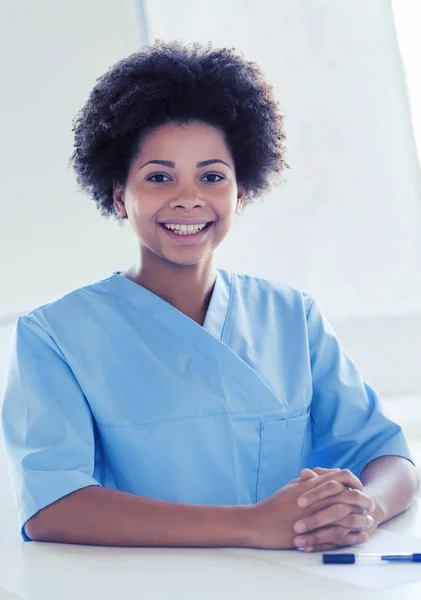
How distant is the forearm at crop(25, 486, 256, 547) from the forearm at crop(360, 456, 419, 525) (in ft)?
0.68

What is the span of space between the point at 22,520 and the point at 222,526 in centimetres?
30

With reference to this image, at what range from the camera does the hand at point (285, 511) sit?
1114 millimetres

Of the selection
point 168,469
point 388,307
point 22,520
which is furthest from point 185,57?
point 388,307

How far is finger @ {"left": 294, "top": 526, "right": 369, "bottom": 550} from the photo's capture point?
110cm

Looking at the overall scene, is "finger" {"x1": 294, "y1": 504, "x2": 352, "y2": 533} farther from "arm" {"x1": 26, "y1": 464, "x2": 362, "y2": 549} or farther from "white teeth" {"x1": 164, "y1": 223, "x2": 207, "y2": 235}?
"white teeth" {"x1": 164, "y1": 223, "x2": 207, "y2": 235}

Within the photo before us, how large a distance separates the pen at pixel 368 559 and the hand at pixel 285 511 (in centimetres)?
9

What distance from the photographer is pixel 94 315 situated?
141 cm

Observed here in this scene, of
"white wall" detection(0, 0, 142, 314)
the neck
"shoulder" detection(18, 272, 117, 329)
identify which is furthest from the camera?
"white wall" detection(0, 0, 142, 314)

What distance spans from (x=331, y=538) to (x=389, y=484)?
23cm

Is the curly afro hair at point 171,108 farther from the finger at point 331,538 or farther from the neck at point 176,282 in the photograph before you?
the finger at point 331,538

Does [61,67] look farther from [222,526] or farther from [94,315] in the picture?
[222,526]

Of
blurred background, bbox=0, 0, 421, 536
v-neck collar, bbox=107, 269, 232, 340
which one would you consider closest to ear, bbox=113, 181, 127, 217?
v-neck collar, bbox=107, 269, 232, 340

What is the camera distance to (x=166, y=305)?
142 centimetres

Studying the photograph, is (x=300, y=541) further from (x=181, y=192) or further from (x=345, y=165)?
(x=345, y=165)
